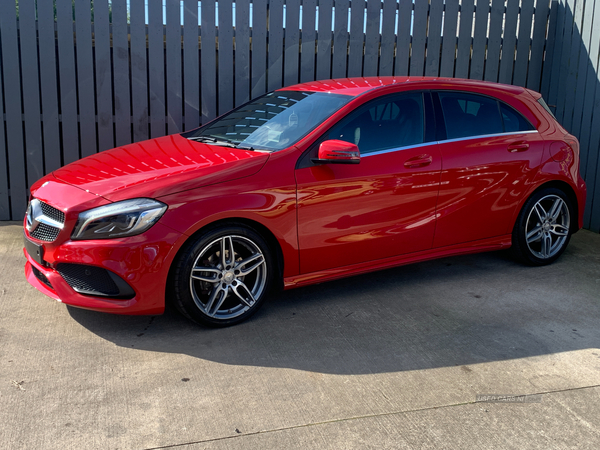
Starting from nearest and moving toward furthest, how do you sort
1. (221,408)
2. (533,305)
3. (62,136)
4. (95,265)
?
(221,408)
(95,265)
(533,305)
(62,136)

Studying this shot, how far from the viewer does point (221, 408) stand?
305cm

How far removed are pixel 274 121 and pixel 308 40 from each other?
105 inches

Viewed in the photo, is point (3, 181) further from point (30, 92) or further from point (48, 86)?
point (48, 86)

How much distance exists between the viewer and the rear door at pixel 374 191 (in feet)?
13.7

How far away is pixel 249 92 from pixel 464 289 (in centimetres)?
345

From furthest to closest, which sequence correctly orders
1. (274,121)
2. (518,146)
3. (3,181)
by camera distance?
1. (3,181)
2. (518,146)
3. (274,121)

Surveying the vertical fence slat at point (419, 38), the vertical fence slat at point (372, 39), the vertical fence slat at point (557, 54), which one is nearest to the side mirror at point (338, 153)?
the vertical fence slat at point (372, 39)

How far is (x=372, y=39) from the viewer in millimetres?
7141

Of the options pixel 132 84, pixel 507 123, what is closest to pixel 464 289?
pixel 507 123

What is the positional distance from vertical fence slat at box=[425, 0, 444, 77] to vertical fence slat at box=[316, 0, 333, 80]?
126 cm

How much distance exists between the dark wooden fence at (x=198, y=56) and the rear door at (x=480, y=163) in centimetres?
233

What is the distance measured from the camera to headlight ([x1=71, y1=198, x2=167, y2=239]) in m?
3.58

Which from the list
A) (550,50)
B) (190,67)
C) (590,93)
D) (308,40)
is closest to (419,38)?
(308,40)

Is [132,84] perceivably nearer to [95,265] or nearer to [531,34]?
[95,265]
